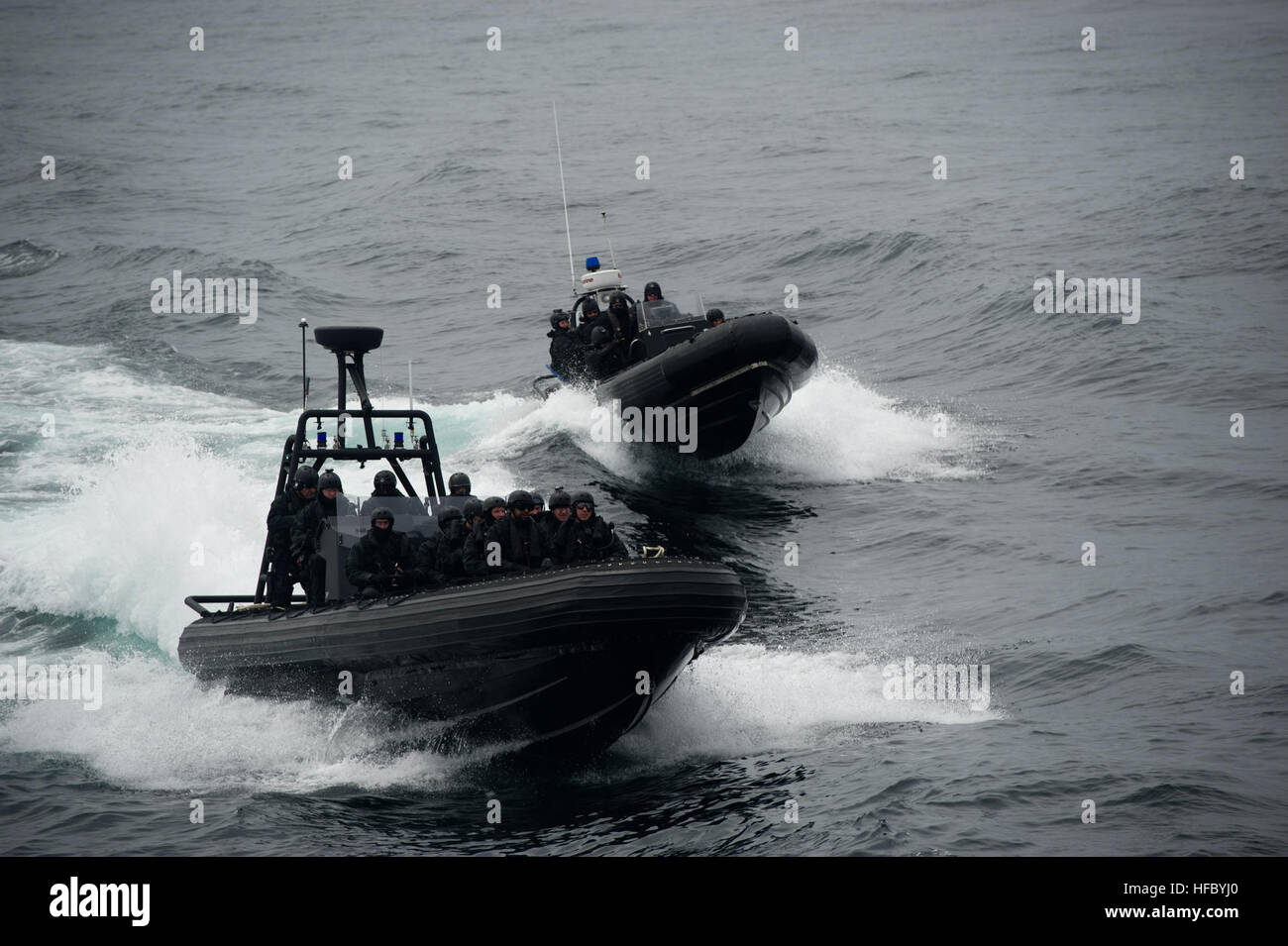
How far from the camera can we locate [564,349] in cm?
2092

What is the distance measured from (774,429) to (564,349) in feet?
10.1

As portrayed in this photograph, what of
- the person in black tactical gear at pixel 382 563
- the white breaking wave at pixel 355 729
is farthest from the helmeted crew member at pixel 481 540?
the white breaking wave at pixel 355 729

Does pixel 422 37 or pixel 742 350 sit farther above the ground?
pixel 422 37

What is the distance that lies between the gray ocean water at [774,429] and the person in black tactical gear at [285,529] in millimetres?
956

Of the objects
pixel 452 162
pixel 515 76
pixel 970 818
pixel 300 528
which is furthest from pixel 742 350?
pixel 515 76

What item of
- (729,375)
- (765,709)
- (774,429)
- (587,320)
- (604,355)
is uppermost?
(587,320)

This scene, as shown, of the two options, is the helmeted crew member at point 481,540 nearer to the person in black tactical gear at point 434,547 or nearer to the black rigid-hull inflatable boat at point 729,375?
the person in black tactical gear at point 434,547

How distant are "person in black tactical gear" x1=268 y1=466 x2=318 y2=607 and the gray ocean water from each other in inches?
37.6

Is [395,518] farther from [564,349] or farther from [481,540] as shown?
[564,349]

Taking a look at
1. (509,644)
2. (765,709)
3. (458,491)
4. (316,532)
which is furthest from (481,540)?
(765,709)
